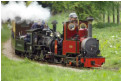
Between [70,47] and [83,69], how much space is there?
1.17 metres

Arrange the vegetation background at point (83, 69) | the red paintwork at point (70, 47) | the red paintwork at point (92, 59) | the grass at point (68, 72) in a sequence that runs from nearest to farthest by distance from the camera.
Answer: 1. the grass at point (68, 72)
2. the vegetation background at point (83, 69)
3. the red paintwork at point (92, 59)
4. the red paintwork at point (70, 47)

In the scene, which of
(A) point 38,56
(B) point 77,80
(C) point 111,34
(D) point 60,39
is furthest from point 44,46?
(B) point 77,80

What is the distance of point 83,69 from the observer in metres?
12.2

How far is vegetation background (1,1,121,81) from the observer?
31.0 feet

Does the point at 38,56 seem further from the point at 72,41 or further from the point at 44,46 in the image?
the point at 72,41

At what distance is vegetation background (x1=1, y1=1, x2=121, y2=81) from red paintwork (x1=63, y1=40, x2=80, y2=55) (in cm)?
100

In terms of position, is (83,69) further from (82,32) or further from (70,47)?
(82,32)

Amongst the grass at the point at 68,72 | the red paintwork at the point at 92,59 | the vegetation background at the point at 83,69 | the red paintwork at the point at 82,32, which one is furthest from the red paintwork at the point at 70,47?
the grass at the point at 68,72

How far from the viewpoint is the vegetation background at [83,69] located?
9.45 meters

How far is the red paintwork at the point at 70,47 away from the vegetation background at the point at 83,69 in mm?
997

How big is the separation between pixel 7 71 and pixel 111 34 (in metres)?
8.48

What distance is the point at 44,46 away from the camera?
15.4 metres

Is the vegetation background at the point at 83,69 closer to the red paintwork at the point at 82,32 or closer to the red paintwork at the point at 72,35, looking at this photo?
the red paintwork at the point at 72,35

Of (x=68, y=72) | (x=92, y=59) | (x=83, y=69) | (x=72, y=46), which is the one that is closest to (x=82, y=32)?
(x=72, y=46)
